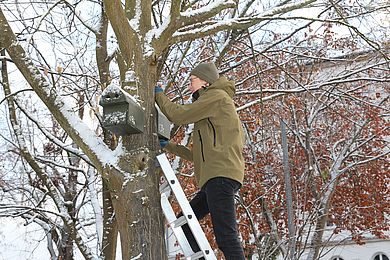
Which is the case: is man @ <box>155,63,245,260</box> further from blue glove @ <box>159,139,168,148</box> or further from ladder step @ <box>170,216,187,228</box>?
ladder step @ <box>170,216,187,228</box>

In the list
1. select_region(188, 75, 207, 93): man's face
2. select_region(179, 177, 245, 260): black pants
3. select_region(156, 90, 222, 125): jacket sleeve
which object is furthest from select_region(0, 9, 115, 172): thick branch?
select_region(188, 75, 207, 93): man's face

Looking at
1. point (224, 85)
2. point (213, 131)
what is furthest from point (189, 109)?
point (224, 85)

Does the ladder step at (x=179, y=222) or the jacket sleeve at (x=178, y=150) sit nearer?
the ladder step at (x=179, y=222)

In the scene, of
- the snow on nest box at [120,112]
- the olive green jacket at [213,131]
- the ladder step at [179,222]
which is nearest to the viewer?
the snow on nest box at [120,112]

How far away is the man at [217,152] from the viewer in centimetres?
350

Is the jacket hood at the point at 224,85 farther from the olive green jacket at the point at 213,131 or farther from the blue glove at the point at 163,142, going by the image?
the blue glove at the point at 163,142

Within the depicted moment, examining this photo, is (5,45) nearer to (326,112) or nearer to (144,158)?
(144,158)

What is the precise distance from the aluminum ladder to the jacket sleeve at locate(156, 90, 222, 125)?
0.31m

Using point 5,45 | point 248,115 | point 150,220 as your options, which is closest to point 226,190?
point 150,220

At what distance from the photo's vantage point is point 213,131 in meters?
3.70

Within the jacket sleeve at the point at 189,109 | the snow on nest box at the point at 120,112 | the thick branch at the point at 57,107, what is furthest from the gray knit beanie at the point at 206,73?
the thick branch at the point at 57,107

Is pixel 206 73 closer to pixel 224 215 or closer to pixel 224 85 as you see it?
pixel 224 85

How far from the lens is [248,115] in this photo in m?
13.4

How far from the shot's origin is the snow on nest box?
3.25m
